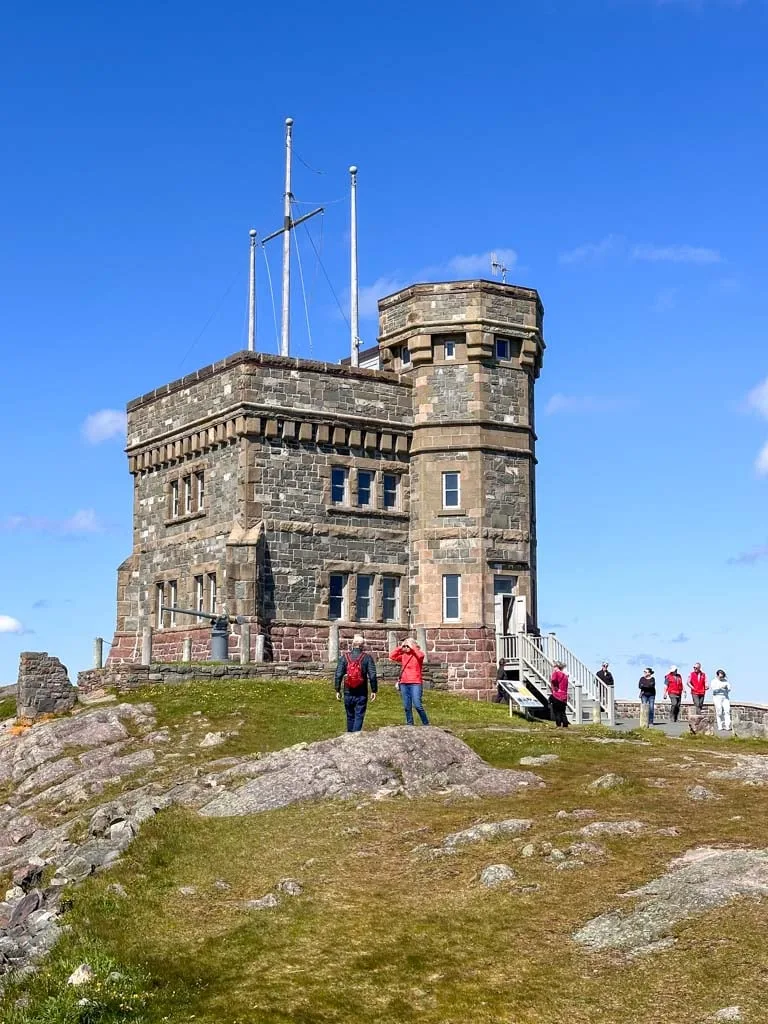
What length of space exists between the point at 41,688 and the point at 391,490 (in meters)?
14.7

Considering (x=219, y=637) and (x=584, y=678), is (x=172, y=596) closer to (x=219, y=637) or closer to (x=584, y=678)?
(x=219, y=637)

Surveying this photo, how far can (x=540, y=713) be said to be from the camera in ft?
130

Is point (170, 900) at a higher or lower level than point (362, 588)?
lower

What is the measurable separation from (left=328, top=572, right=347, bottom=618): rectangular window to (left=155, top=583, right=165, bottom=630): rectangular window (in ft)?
23.8

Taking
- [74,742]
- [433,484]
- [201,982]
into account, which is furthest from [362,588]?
[201,982]

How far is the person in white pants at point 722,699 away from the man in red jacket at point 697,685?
1622 millimetres

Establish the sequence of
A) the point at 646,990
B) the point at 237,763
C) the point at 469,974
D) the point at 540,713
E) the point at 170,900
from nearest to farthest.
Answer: the point at 646,990
the point at 469,974
the point at 170,900
the point at 237,763
the point at 540,713

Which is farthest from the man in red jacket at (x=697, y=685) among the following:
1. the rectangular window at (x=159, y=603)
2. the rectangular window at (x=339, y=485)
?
the rectangular window at (x=159, y=603)

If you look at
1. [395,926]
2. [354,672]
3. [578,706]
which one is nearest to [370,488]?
[578,706]

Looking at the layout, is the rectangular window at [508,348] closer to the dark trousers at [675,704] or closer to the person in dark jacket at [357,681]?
the dark trousers at [675,704]

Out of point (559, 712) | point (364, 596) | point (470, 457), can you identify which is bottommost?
point (559, 712)

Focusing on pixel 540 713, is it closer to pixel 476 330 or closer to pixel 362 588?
pixel 362 588

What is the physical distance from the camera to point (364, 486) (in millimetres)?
44625

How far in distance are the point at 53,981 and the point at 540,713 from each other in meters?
27.3
